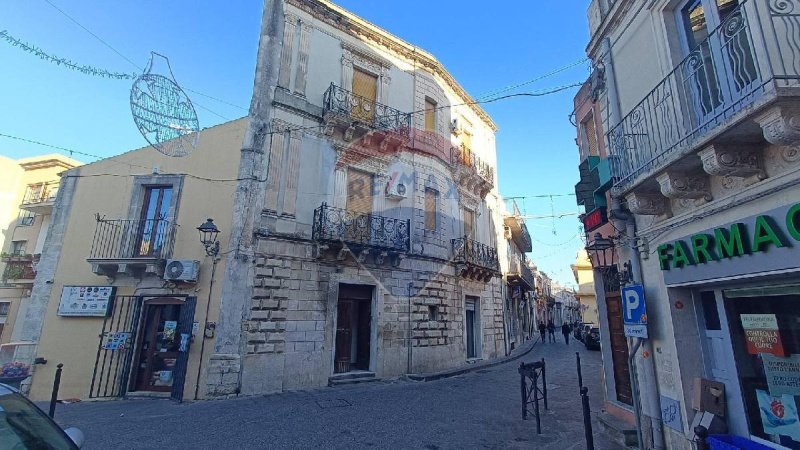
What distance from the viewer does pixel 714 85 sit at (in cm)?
425

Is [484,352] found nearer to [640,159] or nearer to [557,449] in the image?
[557,449]

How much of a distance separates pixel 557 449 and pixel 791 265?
153 inches

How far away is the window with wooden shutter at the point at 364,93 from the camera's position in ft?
40.9

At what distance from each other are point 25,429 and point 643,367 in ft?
21.7

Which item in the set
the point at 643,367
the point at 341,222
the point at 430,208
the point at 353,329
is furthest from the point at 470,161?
the point at 643,367

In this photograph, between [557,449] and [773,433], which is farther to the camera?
[557,449]

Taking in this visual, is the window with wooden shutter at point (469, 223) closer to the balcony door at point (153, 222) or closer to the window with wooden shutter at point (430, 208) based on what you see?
the window with wooden shutter at point (430, 208)

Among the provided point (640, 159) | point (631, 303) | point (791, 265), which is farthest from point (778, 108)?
point (631, 303)

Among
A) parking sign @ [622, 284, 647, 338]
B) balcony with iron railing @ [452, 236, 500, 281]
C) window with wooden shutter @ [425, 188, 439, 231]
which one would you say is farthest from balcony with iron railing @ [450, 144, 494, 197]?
parking sign @ [622, 284, 647, 338]

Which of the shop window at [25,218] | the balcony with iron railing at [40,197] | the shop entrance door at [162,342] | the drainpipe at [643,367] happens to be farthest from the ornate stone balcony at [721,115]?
the shop window at [25,218]

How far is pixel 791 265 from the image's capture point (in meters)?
3.11

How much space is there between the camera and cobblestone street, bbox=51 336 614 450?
570cm

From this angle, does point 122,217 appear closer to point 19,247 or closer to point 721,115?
point 19,247

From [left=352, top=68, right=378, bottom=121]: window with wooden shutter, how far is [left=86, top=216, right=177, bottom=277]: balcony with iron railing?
669 cm
